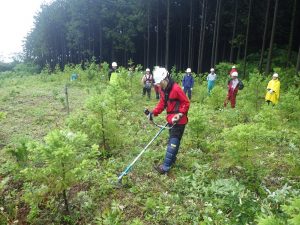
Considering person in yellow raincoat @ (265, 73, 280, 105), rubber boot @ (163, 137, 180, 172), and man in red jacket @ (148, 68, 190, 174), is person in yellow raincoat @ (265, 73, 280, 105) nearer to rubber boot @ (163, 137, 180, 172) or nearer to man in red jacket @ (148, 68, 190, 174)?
man in red jacket @ (148, 68, 190, 174)

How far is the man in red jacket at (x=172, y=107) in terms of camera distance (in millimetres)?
6555

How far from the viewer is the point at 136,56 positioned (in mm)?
49094

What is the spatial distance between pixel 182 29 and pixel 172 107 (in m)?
34.8

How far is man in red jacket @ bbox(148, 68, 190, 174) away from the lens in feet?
21.5

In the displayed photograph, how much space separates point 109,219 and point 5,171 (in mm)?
3563

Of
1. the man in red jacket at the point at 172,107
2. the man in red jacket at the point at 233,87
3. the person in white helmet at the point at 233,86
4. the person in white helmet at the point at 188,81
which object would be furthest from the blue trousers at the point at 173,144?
the person in white helmet at the point at 188,81

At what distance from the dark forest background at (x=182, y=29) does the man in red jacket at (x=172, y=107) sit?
21.6 metres

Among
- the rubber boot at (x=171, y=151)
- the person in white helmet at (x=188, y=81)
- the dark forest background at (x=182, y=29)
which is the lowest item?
the rubber boot at (x=171, y=151)

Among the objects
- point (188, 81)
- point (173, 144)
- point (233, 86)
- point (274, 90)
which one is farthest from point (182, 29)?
point (173, 144)

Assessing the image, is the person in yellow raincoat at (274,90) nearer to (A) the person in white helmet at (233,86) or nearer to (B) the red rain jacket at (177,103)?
(A) the person in white helmet at (233,86)

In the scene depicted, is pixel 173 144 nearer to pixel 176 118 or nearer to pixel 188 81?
pixel 176 118

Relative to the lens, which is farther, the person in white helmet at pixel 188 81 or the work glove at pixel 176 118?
the person in white helmet at pixel 188 81

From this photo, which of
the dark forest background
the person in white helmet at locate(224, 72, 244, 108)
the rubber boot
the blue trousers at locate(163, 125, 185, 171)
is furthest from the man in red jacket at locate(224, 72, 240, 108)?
the dark forest background

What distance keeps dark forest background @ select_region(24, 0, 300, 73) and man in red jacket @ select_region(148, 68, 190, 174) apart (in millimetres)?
21638
